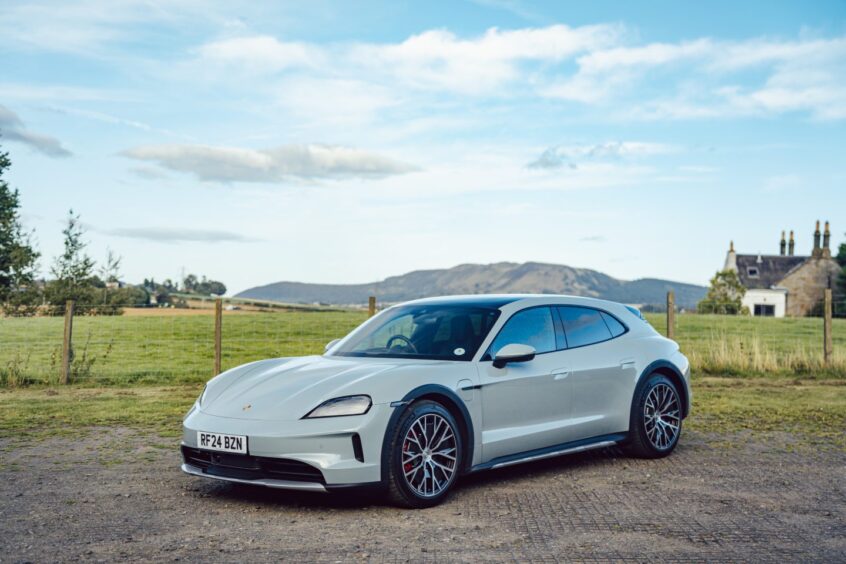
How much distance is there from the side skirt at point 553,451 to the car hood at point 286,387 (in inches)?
41.8

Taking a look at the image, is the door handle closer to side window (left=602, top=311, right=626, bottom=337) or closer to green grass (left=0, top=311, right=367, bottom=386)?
side window (left=602, top=311, right=626, bottom=337)

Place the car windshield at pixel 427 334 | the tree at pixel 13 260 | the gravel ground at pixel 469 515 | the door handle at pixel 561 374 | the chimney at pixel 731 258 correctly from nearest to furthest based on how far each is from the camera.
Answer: the gravel ground at pixel 469 515, the car windshield at pixel 427 334, the door handle at pixel 561 374, the tree at pixel 13 260, the chimney at pixel 731 258

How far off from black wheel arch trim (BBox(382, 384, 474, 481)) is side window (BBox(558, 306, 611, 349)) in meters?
1.58

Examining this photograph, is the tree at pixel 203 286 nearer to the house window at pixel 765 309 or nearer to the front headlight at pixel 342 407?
the house window at pixel 765 309

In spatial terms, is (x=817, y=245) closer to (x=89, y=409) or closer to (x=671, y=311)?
(x=671, y=311)

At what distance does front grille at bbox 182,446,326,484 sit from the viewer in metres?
6.12

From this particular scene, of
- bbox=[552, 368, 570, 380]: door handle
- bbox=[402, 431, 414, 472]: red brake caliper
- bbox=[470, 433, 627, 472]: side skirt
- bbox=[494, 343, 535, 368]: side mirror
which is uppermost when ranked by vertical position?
bbox=[494, 343, 535, 368]: side mirror

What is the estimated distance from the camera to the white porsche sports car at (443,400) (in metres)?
6.16

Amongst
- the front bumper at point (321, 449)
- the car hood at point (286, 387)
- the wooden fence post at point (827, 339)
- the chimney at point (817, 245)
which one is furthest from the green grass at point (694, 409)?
the chimney at point (817, 245)

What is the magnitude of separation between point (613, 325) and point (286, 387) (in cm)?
343

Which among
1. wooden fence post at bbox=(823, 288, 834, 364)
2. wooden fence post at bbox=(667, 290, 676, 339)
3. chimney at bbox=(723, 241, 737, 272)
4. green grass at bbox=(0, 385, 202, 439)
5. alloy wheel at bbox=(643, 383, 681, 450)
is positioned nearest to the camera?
alloy wheel at bbox=(643, 383, 681, 450)

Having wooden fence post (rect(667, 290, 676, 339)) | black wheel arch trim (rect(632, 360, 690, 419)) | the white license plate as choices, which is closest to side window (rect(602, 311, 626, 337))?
black wheel arch trim (rect(632, 360, 690, 419))

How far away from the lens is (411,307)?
8.01 meters

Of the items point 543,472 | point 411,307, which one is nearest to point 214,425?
point 411,307
